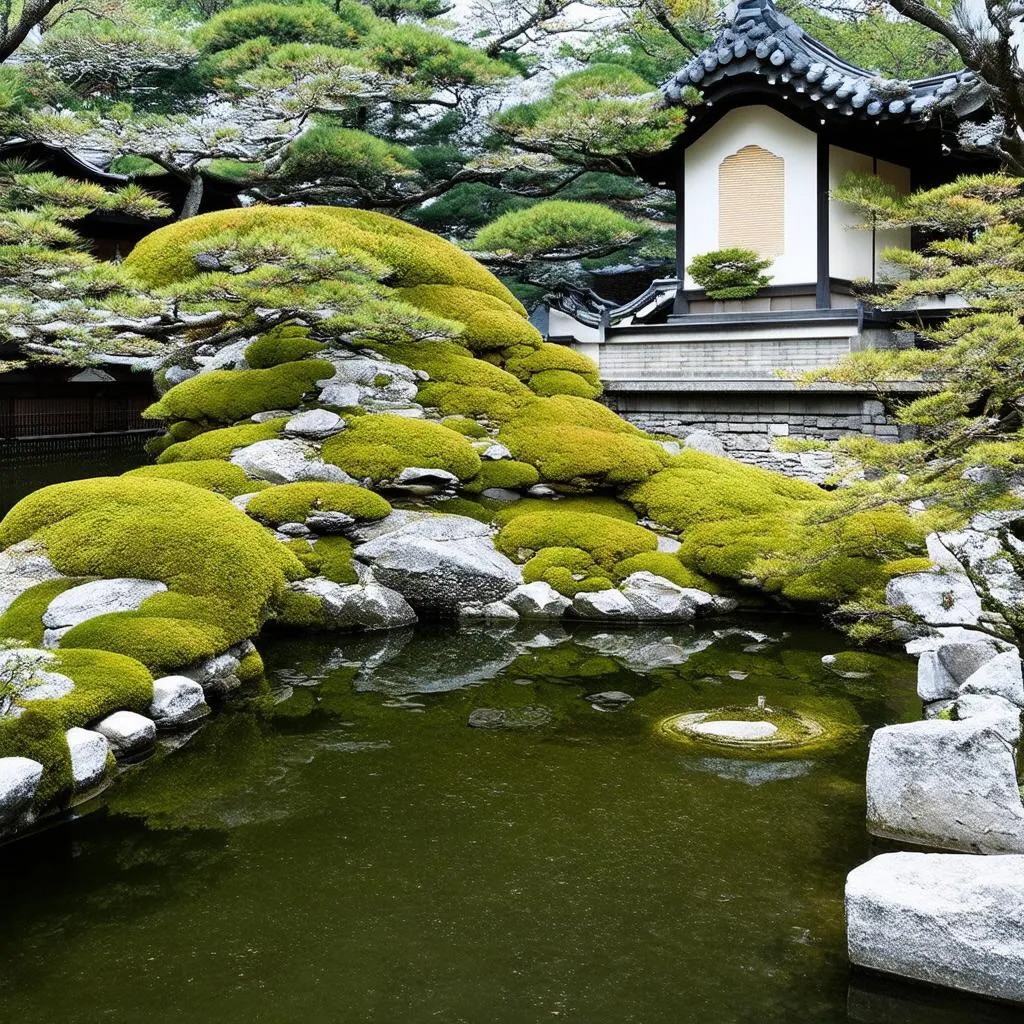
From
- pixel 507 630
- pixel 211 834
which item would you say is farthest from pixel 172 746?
pixel 507 630

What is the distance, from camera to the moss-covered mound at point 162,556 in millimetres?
8711

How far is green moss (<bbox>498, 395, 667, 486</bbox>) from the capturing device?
1359cm

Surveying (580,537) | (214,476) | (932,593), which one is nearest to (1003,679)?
(932,593)

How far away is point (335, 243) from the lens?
14.8 m

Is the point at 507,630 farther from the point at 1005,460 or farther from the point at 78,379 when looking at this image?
the point at 78,379

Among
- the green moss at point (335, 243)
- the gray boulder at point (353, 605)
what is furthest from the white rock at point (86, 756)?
the green moss at point (335, 243)

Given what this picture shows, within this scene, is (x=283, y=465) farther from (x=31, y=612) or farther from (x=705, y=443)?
(x=705, y=443)

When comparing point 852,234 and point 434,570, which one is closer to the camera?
point 434,570

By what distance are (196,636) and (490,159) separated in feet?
47.0

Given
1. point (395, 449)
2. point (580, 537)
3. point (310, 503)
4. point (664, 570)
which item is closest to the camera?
point (310, 503)

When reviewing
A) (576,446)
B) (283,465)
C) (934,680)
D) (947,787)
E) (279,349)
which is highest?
(279,349)

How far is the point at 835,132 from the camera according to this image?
17.1 meters

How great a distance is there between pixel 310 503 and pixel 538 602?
2.92 meters

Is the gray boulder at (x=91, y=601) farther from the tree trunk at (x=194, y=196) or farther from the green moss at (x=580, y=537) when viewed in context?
the tree trunk at (x=194, y=196)
